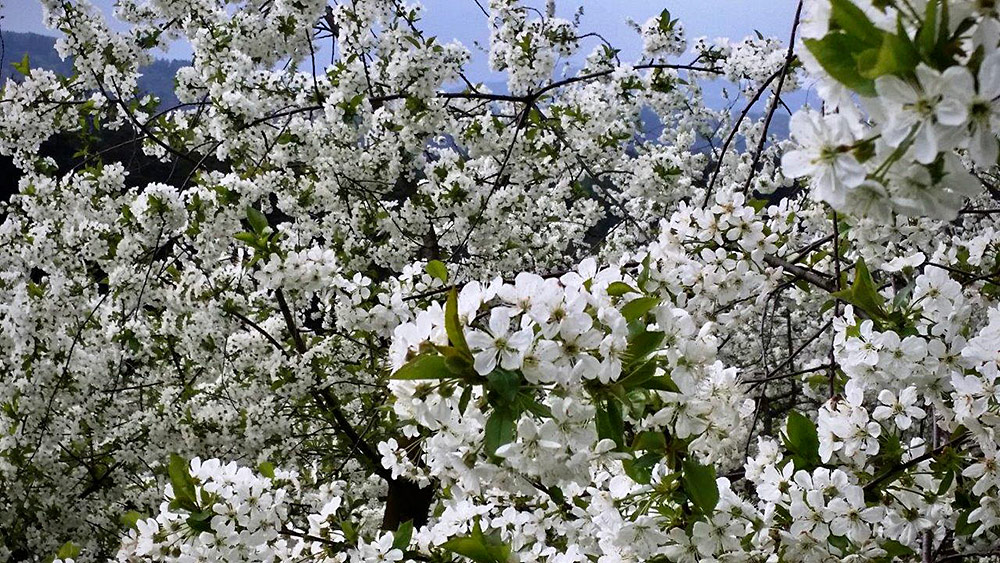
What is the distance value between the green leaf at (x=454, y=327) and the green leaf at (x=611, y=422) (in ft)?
0.93

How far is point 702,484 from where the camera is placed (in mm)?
1537

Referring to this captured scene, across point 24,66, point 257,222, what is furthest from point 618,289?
point 24,66

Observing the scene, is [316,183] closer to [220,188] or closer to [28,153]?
[220,188]

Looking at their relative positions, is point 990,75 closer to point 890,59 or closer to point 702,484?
point 890,59

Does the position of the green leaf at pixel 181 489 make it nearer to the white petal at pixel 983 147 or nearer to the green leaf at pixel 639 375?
the green leaf at pixel 639 375

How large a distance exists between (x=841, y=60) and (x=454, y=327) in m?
0.72

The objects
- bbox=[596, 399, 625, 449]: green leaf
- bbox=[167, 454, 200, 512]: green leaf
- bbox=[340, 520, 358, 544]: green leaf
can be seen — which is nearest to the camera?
bbox=[596, 399, 625, 449]: green leaf

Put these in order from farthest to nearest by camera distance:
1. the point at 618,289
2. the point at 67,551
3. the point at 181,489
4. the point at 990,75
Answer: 1. the point at 67,551
2. the point at 181,489
3. the point at 618,289
4. the point at 990,75

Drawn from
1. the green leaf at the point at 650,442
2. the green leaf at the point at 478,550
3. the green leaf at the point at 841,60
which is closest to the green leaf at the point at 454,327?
the green leaf at the point at 650,442

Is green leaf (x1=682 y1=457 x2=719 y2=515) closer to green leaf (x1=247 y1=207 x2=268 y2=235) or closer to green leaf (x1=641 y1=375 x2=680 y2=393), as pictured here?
green leaf (x1=641 y1=375 x2=680 y2=393)

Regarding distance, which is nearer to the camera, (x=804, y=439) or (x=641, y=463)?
(x=641, y=463)

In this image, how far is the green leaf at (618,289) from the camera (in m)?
1.48

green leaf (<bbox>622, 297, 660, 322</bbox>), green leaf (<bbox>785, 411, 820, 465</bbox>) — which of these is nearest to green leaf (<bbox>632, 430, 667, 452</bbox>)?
green leaf (<bbox>622, 297, 660, 322</bbox>)

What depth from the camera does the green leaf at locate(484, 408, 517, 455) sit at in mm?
1265
